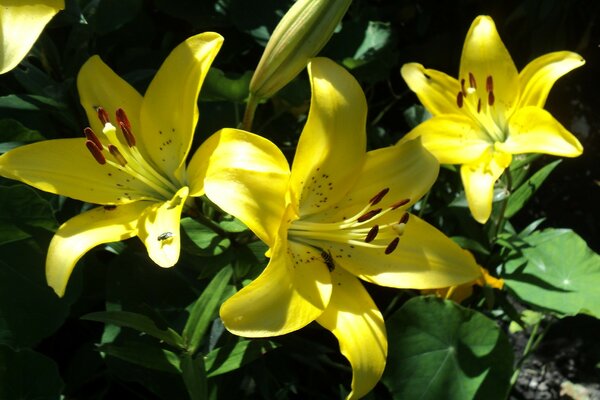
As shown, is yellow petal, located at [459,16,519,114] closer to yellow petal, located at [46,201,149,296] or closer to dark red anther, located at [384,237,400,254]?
dark red anther, located at [384,237,400,254]

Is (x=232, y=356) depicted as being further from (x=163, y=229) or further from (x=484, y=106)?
(x=484, y=106)

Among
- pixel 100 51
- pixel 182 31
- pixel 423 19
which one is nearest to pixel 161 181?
pixel 100 51

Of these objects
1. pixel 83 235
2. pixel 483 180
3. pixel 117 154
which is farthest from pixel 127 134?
pixel 483 180

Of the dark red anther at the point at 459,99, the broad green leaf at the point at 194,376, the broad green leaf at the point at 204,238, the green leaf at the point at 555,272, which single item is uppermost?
the dark red anther at the point at 459,99

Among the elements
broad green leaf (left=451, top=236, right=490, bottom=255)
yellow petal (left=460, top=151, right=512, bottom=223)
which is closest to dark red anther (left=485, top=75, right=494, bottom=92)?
yellow petal (left=460, top=151, right=512, bottom=223)

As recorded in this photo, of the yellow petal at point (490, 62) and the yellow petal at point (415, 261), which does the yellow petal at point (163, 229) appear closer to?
the yellow petal at point (415, 261)

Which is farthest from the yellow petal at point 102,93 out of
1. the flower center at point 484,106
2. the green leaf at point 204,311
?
the flower center at point 484,106

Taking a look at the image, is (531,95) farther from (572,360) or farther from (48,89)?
(48,89)
